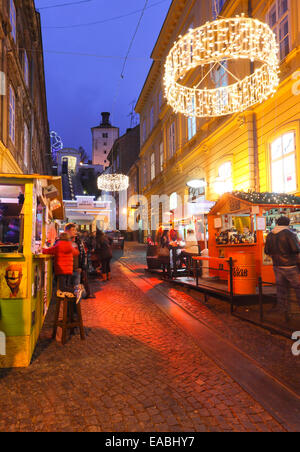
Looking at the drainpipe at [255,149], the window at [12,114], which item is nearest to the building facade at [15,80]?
the window at [12,114]

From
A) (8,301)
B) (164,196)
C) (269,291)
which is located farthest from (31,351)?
(164,196)

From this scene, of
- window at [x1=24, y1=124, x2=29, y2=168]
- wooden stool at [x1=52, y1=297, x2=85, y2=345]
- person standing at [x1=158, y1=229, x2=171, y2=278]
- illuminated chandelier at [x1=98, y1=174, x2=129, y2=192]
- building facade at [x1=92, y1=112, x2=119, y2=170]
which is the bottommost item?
wooden stool at [x1=52, y1=297, x2=85, y2=345]

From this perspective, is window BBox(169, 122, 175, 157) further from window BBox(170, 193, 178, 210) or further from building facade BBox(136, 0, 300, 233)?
window BBox(170, 193, 178, 210)

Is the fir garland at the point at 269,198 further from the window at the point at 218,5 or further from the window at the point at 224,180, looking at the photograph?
the window at the point at 218,5

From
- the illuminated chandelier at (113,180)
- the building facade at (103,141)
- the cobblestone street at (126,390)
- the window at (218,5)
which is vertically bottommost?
the cobblestone street at (126,390)

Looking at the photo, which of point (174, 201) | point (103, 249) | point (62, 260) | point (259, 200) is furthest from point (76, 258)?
point (174, 201)

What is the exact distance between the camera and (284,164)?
11555 mm

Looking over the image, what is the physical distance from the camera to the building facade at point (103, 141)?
83500 millimetres

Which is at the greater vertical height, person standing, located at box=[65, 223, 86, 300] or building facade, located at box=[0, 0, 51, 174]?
building facade, located at box=[0, 0, 51, 174]

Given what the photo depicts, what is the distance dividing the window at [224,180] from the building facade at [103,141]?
7016cm

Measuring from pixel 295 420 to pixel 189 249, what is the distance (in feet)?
30.3

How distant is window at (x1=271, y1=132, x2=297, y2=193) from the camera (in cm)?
1107

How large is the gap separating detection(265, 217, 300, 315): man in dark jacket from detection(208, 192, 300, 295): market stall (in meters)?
1.18

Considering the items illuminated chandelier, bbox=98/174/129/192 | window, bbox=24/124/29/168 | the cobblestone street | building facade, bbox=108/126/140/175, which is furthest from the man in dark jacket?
building facade, bbox=108/126/140/175
